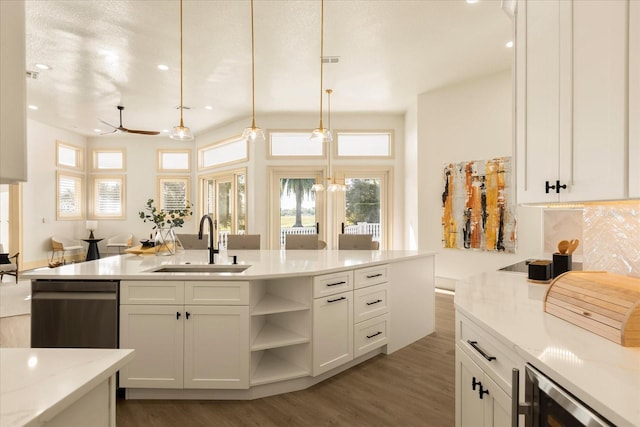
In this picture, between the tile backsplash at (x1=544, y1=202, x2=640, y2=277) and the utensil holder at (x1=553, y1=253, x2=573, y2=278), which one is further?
the utensil holder at (x1=553, y1=253, x2=573, y2=278)

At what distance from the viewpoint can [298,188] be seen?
23.9 ft

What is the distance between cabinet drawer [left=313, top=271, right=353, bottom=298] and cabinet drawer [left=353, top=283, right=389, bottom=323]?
0.47 ft

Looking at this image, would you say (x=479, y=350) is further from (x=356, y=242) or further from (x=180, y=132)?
(x=180, y=132)

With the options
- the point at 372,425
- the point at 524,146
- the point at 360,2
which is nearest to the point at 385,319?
the point at 372,425

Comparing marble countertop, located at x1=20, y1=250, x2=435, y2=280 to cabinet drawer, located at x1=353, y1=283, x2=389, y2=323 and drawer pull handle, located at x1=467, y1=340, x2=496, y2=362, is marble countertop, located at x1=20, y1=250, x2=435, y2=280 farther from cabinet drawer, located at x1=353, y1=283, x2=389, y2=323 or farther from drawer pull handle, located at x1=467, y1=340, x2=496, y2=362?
drawer pull handle, located at x1=467, y1=340, x2=496, y2=362

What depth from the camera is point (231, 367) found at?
2.34 m

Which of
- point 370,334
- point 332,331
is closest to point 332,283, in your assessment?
point 332,331

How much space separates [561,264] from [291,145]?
597 centimetres

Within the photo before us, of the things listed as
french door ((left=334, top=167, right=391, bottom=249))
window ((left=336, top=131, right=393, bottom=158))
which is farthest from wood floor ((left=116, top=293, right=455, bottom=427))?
window ((left=336, top=131, right=393, bottom=158))

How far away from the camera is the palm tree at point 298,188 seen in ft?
23.8

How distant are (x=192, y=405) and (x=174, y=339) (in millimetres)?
490

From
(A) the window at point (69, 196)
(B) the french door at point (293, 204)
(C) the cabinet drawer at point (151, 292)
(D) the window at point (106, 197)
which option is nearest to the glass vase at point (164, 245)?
(C) the cabinet drawer at point (151, 292)

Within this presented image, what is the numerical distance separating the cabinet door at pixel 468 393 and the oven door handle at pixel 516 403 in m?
0.30

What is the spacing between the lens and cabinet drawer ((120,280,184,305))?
7.70ft
